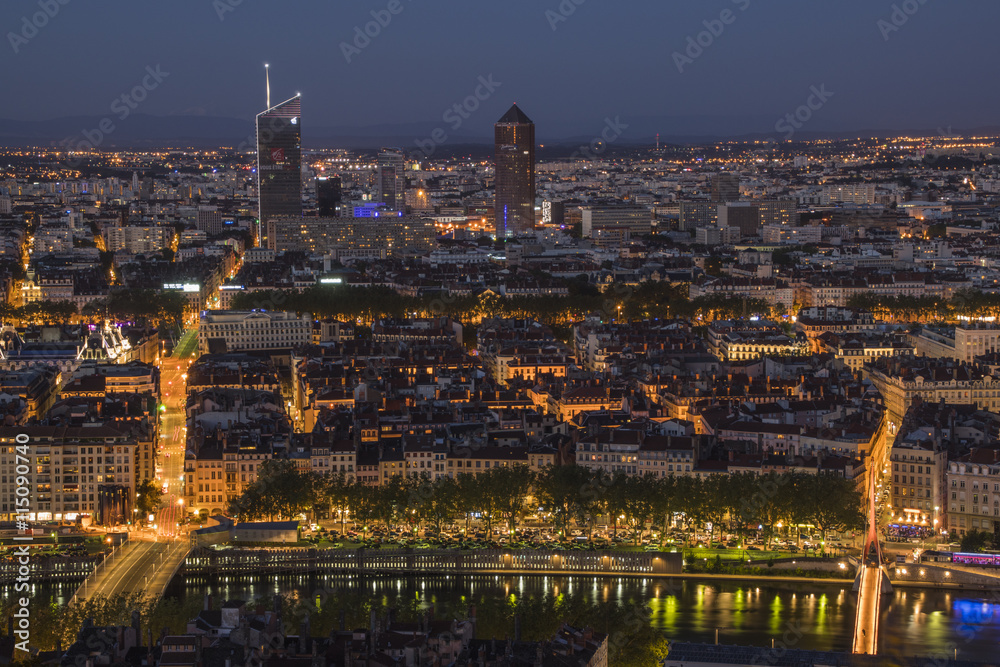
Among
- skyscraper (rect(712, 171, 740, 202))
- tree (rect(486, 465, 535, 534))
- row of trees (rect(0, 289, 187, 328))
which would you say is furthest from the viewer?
skyscraper (rect(712, 171, 740, 202))

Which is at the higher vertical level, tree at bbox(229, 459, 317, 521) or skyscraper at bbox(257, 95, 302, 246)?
skyscraper at bbox(257, 95, 302, 246)

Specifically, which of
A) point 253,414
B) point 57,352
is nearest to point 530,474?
point 253,414

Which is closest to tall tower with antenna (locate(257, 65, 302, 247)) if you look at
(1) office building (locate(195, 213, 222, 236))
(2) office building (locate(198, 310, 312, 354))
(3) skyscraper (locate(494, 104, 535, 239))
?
(1) office building (locate(195, 213, 222, 236))

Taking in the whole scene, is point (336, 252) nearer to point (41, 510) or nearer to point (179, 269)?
point (179, 269)

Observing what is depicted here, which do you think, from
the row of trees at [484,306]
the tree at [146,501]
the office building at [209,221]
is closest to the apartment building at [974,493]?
the tree at [146,501]

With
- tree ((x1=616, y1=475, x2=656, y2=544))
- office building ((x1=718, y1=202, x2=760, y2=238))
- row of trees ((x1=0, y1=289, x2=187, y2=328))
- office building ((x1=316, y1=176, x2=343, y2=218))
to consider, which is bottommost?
tree ((x1=616, y1=475, x2=656, y2=544))

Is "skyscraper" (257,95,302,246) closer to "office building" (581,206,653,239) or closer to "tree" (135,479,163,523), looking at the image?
"office building" (581,206,653,239)
